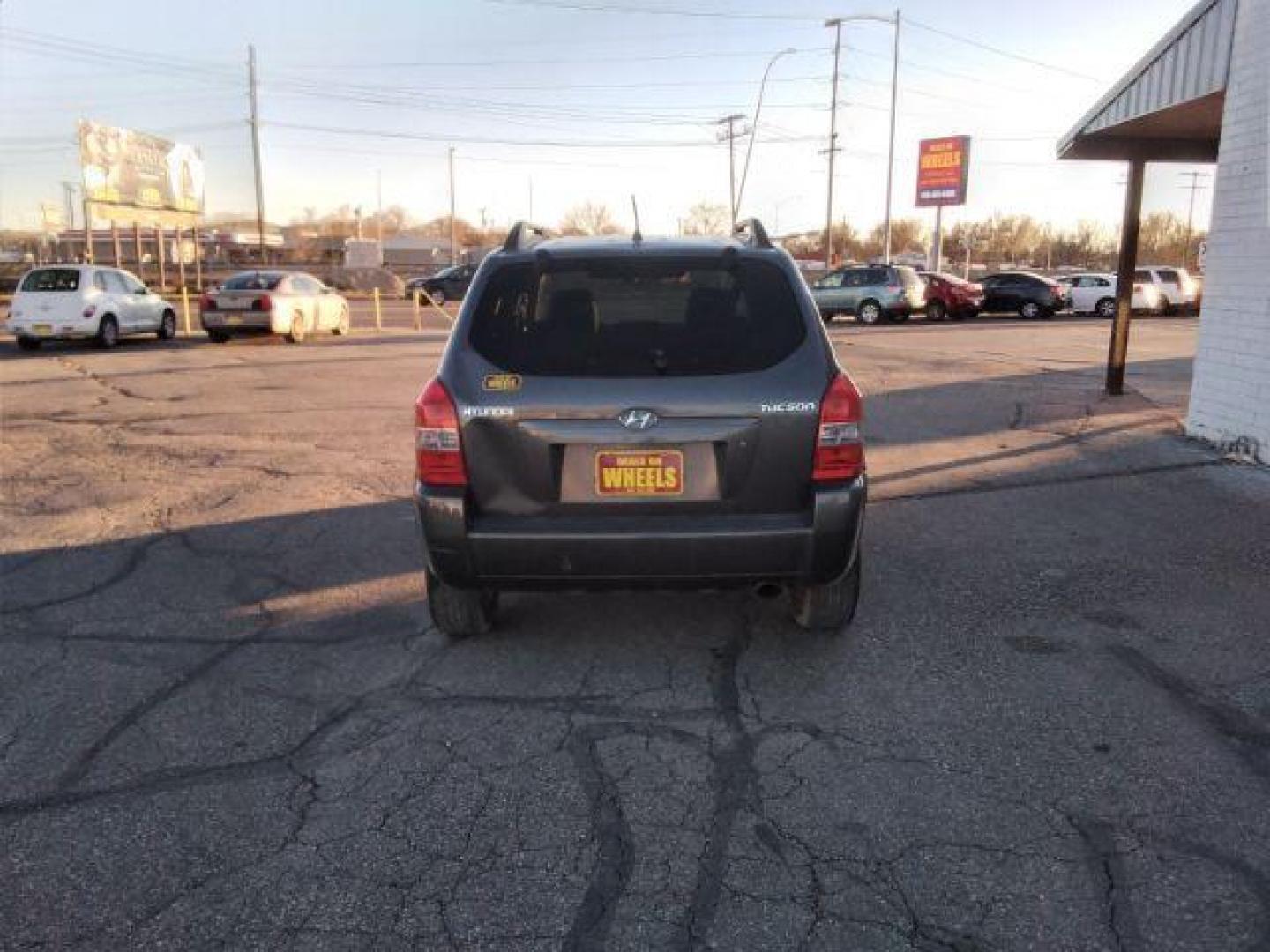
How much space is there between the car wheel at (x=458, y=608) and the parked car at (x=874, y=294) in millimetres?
26871

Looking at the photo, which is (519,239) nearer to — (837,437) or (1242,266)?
(837,437)

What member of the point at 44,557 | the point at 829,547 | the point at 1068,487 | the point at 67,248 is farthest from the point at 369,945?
the point at 67,248

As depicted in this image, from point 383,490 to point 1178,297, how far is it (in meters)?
32.9

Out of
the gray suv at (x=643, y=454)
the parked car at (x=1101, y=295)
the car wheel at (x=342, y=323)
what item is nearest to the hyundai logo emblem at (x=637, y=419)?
the gray suv at (x=643, y=454)

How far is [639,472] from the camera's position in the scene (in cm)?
386

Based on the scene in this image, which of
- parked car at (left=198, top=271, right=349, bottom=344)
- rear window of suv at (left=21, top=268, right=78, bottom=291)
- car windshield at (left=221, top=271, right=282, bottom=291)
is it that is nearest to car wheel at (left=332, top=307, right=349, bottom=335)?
parked car at (left=198, top=271, right=349, bottom=344)

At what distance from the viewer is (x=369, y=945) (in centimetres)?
251

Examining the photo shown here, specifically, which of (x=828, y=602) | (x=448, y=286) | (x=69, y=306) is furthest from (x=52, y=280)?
(x=448, y=286)

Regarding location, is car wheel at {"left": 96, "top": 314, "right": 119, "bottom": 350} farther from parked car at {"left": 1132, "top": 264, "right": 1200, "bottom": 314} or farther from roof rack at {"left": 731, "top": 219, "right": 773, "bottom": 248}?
parked car at {"left": 1132, "top": 264, "right": 1200, "bottom": 314}

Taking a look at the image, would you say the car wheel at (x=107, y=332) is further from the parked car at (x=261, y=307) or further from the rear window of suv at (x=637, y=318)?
the rear window of suv at (x=637, y=318)

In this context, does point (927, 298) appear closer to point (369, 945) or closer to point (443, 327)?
point (443, 327)

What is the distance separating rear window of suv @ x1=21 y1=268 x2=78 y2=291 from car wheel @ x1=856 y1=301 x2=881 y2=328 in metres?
20.8

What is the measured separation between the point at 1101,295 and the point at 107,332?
1154 inches

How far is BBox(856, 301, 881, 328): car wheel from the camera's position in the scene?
98.5ft
